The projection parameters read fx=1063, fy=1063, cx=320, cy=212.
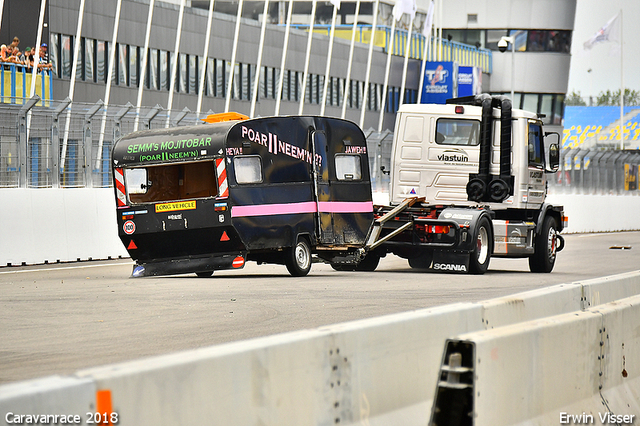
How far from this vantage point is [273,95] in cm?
5528

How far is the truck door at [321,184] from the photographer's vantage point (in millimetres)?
17672

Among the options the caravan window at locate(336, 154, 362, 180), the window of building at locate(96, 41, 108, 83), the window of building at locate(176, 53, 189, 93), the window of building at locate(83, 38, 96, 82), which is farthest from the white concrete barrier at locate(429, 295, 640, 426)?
the window of building at locate(176, 53, 189, 93)

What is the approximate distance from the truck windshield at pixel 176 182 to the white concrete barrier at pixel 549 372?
11146 mm

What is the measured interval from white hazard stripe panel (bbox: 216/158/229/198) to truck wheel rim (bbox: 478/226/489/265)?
4.80m

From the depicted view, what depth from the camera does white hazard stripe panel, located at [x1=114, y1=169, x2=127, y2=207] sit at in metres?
16.9

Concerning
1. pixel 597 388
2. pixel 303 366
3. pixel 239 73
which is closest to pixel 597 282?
pixel 597 388

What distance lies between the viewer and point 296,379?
4324mm

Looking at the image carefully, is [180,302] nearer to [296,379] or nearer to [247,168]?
[247,168]

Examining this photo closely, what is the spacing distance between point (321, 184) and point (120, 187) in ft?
10.9

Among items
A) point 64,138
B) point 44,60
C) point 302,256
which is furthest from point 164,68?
point 302,256

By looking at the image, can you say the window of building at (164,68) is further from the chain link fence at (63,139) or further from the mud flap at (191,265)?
the mud flap at (191,265)

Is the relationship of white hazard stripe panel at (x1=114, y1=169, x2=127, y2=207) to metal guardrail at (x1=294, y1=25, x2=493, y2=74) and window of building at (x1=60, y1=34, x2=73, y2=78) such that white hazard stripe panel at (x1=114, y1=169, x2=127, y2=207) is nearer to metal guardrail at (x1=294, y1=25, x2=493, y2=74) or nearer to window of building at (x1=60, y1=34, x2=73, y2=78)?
window of building at (x1=60, y1=34, x2=73, y2=78)

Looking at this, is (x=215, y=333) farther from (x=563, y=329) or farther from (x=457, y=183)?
(x=457, y=183)

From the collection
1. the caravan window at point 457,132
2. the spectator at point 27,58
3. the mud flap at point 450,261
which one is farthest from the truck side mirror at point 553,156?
the spectator at point 27,58
